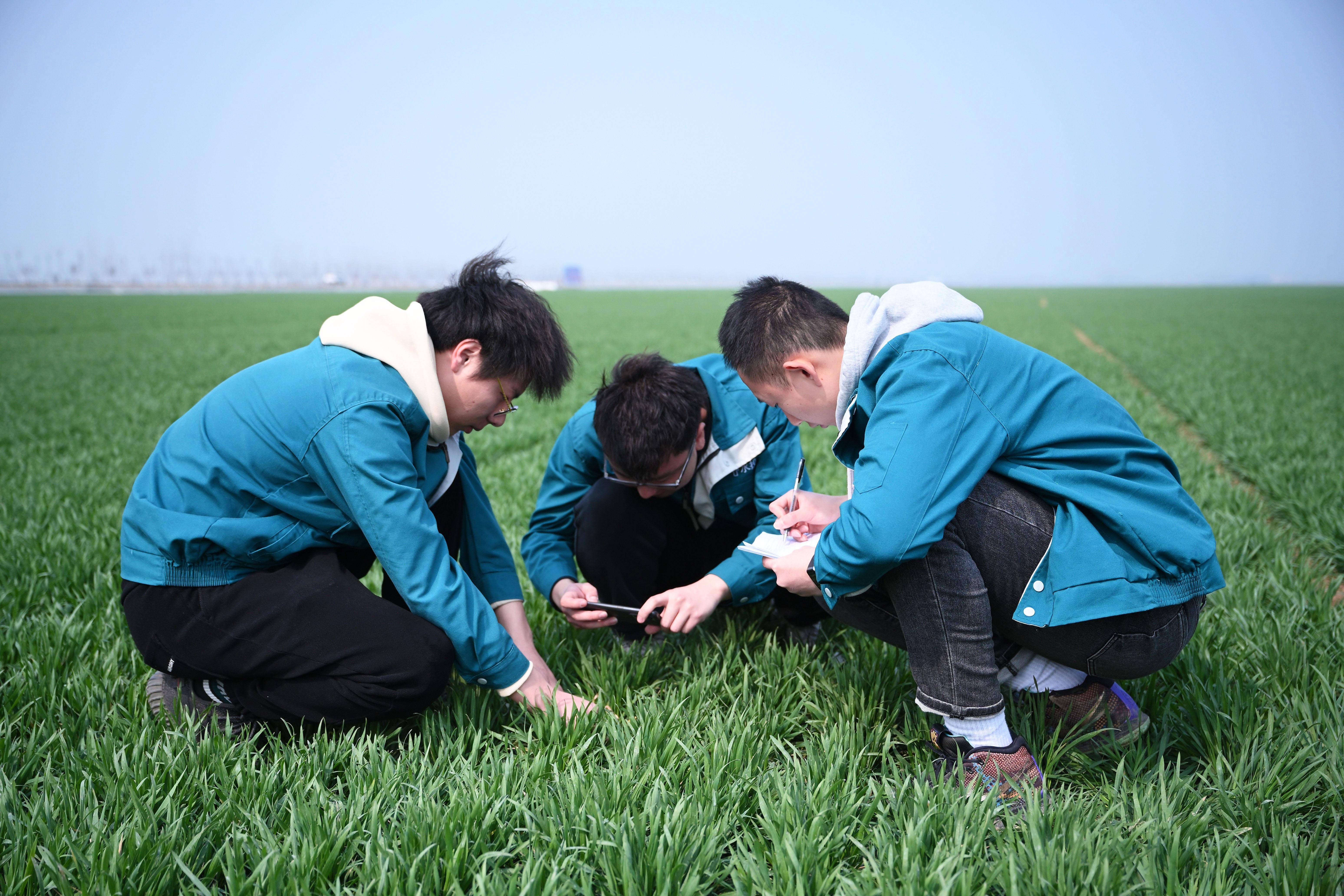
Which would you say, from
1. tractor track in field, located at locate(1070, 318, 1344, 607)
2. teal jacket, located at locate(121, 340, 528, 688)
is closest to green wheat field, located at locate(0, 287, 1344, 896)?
tractor track in field, located at locate(1070, 318, 1344, 607)

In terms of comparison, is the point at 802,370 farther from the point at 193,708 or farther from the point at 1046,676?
the point at 193,708

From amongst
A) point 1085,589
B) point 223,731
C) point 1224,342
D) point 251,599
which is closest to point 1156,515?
point 1085,589

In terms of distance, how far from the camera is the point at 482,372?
219 centimetres

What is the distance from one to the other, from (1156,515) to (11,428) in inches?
361

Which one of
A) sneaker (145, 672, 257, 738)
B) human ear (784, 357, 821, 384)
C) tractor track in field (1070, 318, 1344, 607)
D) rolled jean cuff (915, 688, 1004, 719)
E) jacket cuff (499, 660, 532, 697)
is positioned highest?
human ear (784, 357, 821, 384)

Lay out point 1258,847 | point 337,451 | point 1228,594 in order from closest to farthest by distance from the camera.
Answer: point 1258,847 → point 337,451 → point 1228,594

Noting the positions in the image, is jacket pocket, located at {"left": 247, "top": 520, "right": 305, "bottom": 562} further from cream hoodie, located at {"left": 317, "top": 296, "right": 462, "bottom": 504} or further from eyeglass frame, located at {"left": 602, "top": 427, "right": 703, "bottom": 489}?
eyeglass frame, located at {"left": 602, "top": 427, "right": 703, "bottom": 489}

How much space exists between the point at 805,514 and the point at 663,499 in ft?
2.51

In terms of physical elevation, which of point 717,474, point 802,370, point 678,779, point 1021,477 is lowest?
point 678,779

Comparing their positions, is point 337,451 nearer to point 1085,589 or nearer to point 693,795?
point 693,795

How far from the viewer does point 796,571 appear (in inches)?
83.4

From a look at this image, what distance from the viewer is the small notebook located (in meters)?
2.26

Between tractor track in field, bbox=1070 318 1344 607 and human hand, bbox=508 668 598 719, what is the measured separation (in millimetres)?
3052

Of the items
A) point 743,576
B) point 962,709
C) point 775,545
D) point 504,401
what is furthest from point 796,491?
point 504,401
